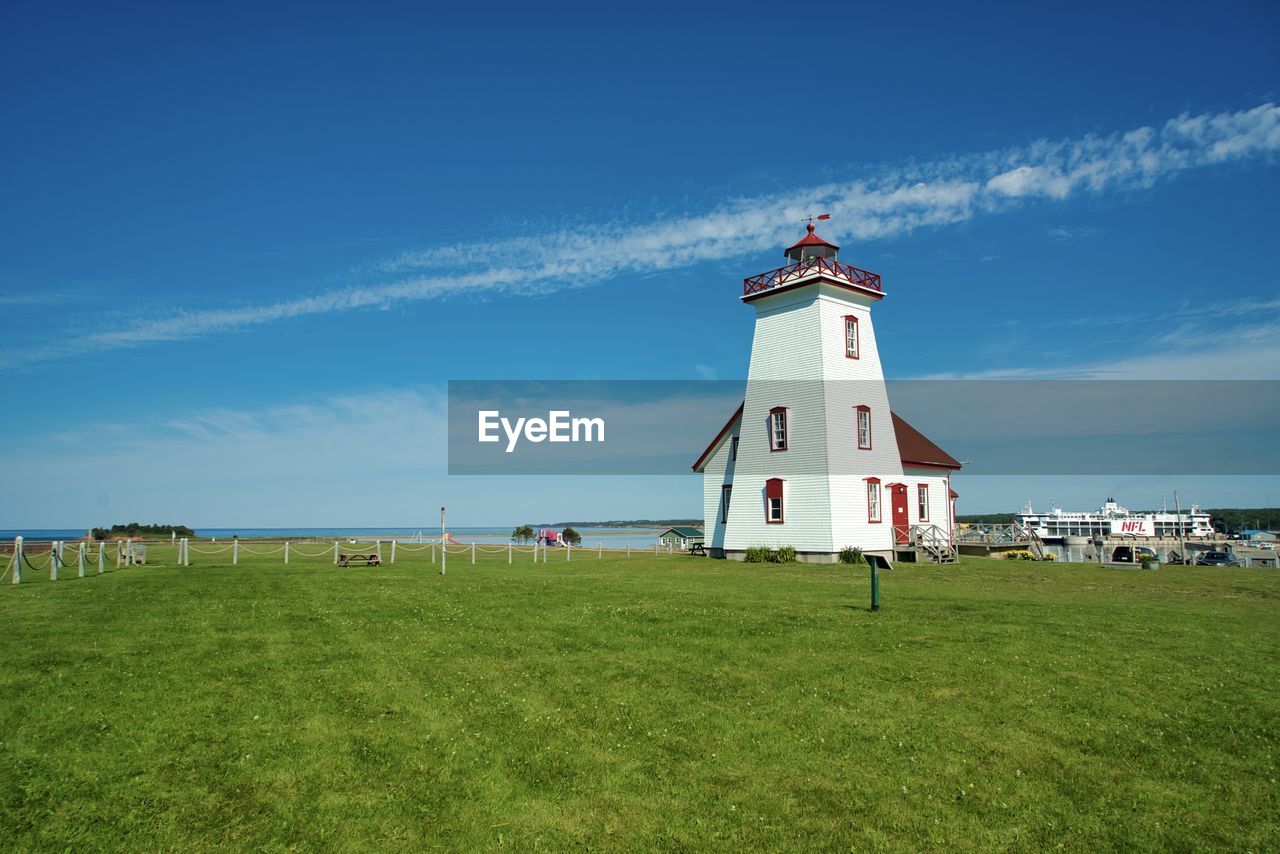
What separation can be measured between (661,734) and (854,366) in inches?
1242

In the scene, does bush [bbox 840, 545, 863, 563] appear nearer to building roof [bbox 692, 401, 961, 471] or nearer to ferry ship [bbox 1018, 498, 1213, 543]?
building roof [bbox 692, 401, 961, 471]

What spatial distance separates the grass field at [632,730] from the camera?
7289mm

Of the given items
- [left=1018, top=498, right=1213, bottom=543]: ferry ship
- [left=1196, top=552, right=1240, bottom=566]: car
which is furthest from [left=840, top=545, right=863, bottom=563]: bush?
[left=1018, top=498, right=1213, bottom=543]: ferry ship

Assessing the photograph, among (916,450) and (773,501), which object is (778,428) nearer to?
(773,501)

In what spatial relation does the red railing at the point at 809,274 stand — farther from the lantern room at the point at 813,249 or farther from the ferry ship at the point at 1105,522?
the ferry ship at the point at 1105,522

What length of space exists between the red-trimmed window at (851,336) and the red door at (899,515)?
7.23m

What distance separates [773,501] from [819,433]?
173 inches

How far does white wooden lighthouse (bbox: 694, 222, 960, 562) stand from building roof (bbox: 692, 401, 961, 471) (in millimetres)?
1277

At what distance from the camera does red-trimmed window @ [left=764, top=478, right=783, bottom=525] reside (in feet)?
126

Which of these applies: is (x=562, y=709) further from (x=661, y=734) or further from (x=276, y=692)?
(x=276, y=692)

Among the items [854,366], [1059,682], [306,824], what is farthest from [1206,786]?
[854,366]

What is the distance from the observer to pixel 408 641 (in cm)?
1426

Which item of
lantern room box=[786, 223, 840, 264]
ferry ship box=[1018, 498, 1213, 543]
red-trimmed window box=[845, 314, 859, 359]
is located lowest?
ferry ship box=[1018, 498, 1213, 543]

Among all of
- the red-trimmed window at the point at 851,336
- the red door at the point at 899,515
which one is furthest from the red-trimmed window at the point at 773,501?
the red-trimmed window at the point at 851,336
